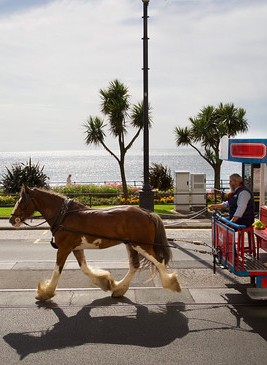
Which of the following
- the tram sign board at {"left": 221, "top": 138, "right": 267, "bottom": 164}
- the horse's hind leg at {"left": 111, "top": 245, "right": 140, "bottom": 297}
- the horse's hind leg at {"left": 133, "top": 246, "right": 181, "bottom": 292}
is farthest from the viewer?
the tram sign board at {"left": 221, "top": 138, "right": 267, "bottom": 164}

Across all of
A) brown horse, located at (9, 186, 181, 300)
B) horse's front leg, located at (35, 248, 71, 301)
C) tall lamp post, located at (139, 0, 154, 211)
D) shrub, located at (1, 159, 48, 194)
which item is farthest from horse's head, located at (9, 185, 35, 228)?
shrub, located at (1, 159, 48, 194)

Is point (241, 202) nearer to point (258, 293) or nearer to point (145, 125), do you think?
point (258, 293)

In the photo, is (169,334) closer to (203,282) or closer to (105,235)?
(105,235)

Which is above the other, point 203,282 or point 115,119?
point 115,119

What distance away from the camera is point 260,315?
23.4 feet

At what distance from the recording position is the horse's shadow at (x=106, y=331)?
6086 millimetres

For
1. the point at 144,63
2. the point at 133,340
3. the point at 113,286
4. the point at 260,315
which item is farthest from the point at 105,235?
the point at 144,63

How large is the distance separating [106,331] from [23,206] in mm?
2745

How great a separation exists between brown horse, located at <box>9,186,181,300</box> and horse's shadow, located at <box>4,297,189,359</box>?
0.65 m

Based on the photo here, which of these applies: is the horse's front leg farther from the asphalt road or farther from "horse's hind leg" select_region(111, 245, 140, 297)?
"horse's hind leg" select_region(111, 245, 140, 297)

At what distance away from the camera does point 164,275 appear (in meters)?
7.71

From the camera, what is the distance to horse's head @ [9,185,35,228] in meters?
8.02

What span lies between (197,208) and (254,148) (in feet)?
39.0

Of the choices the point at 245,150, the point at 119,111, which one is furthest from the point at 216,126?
the point at 245,150
